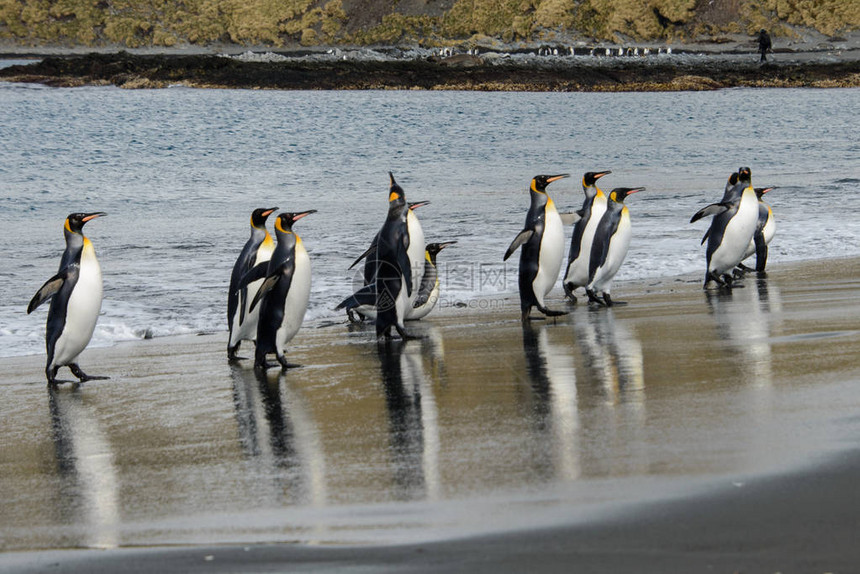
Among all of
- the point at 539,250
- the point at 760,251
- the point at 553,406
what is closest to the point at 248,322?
the point at 539,250

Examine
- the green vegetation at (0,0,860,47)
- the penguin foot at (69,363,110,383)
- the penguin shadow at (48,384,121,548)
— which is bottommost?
the penguin foot at (69,363,110,383)

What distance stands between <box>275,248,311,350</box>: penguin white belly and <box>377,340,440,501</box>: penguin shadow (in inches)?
18.9

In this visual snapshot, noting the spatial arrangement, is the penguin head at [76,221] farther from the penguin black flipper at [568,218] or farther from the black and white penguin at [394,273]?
the penguin black flipper at [568,218]

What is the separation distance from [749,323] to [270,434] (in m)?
2.94

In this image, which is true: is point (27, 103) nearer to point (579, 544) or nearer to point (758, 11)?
point (579, 544)

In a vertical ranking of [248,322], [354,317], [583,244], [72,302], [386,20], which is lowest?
[354,317]

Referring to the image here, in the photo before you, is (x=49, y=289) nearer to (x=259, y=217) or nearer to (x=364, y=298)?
(x=259, y=217)

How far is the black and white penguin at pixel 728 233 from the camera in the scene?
313 inches

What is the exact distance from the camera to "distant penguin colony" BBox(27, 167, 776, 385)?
5.76 m

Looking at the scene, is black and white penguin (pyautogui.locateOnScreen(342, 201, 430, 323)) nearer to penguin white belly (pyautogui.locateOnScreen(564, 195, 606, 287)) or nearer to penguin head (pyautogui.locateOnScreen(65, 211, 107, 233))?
penguin white belly (pyautogui.locateOnScreen(564, 195, 606, 287))

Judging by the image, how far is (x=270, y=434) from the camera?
4.13 m

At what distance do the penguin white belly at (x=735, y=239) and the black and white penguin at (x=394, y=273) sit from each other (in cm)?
250

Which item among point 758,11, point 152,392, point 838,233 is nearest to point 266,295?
point 152,392

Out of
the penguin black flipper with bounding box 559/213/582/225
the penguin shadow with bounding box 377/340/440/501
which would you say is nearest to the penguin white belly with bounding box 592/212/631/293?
the penguin black flipper with bounding box 559/213/582/225
